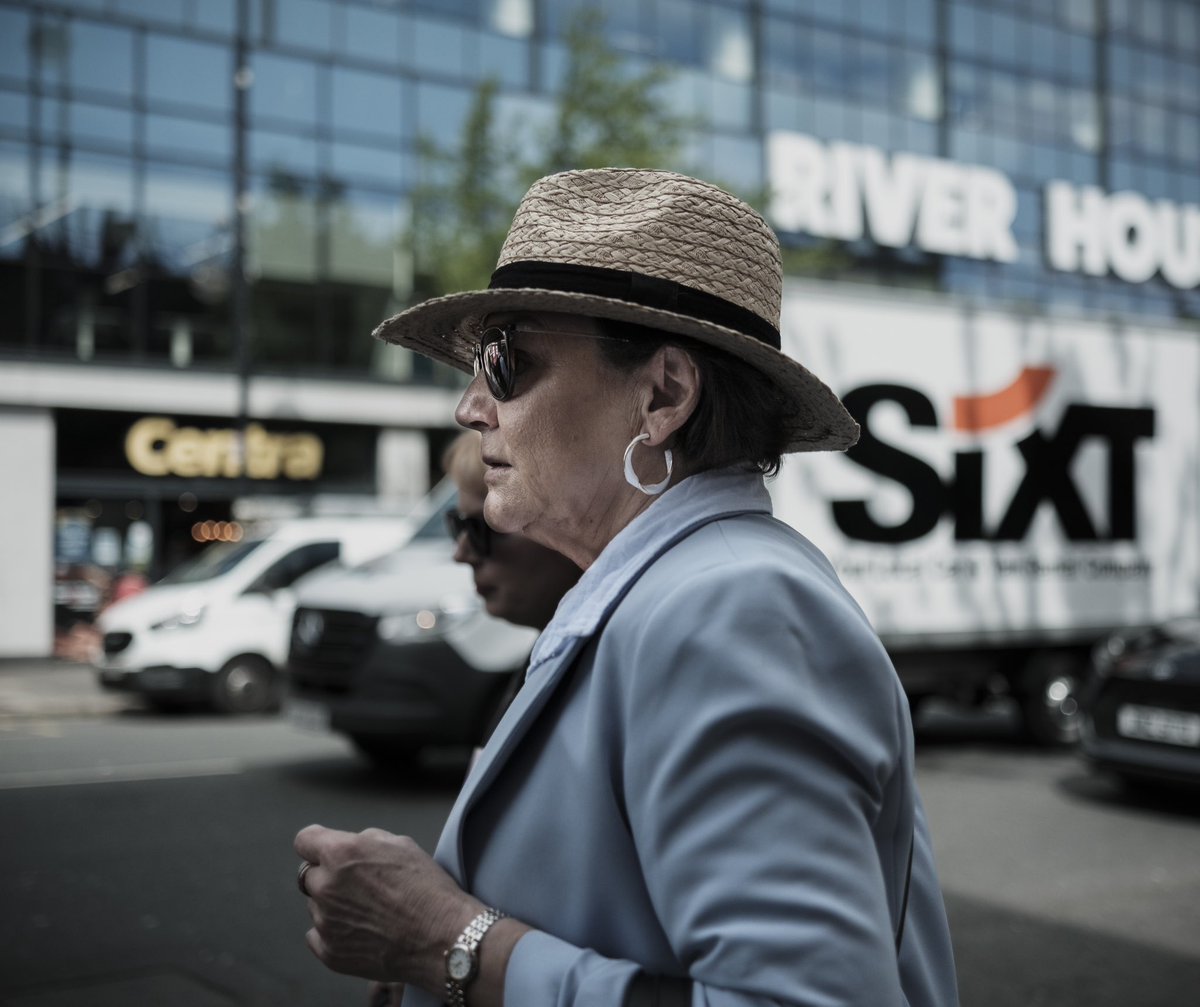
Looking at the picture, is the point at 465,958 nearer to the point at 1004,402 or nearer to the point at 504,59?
the point at 1004,402

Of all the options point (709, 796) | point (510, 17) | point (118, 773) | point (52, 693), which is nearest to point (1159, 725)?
point (118, 773)

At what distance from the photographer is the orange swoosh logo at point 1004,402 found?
10.7 meters

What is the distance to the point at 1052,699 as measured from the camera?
11.7 m

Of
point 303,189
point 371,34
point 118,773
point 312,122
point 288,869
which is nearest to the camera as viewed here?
point 288,869

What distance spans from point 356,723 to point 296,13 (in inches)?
762

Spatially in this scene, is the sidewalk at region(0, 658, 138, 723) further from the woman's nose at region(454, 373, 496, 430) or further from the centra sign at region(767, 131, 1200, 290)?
the centra sign at region(767, 131, 1200, 290)

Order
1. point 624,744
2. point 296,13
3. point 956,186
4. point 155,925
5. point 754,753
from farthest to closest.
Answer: point 956,186 < point 296,13 < point 155,925 < point 624,744 < point 754,753

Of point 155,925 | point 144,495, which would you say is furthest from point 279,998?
point 144,495

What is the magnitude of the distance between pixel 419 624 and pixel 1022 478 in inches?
204

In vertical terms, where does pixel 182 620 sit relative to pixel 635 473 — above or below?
below

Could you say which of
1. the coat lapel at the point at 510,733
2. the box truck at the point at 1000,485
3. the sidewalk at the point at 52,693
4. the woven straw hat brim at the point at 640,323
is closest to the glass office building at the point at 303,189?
the sidewalk at the point at 52,693

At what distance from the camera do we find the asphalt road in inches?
202

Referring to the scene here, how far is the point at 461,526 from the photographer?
371cm

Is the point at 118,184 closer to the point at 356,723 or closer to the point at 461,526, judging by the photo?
the point at 356,723
